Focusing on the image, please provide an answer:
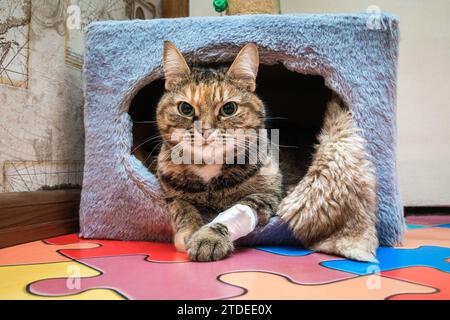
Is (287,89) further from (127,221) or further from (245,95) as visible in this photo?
(127,221)

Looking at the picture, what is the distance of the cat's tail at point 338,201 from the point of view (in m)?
1.18

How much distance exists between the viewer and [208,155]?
1.19 meters

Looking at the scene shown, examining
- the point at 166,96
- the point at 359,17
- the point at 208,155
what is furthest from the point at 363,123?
the point at 166,96

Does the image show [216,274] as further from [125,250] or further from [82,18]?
[82,18]

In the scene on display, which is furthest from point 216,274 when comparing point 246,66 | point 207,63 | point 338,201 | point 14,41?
point 14,41

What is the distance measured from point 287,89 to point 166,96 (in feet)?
2.38

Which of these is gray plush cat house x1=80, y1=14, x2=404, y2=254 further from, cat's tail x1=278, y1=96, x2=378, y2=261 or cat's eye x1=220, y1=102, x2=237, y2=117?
cat's eye x1=220, y1=102, x2=237, y2=117

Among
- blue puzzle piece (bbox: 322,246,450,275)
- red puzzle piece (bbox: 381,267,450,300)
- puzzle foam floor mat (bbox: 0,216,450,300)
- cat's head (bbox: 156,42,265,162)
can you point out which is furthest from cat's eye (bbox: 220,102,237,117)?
red puzzle piece (bbox: 381,267,450,300)

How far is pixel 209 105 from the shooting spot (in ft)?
3.97

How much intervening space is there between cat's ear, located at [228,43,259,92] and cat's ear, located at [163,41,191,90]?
15 centimetres

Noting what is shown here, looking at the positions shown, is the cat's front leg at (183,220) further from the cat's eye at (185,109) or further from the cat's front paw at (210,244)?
the cat's eye at (185,109)

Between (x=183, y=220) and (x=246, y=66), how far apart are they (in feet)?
1.67

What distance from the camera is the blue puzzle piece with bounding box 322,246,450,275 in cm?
98

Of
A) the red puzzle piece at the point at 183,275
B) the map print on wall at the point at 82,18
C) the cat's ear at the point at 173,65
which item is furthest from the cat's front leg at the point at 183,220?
the map print on wall at the point at 82,18
